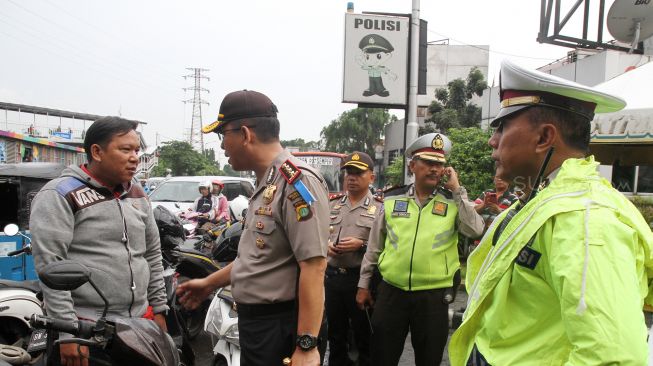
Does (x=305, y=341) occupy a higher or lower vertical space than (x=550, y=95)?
lower

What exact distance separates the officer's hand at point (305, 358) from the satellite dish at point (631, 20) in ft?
21.4

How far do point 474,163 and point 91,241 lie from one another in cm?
889

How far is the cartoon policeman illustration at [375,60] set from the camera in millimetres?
9914

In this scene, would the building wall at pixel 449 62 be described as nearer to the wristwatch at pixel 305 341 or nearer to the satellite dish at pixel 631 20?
the satellite dish at pixel 631 20

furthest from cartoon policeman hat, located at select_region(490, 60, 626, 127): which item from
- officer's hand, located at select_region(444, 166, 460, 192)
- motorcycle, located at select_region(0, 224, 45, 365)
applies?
motorcycle, located at select_region(0, 224, 45, 365)

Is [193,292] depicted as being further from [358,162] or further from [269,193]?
[358,162]

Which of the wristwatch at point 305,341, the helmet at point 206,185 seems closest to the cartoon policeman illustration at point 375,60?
the helmet at point 206,185

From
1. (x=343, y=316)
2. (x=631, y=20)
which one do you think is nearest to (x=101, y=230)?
(x=343, y=316)

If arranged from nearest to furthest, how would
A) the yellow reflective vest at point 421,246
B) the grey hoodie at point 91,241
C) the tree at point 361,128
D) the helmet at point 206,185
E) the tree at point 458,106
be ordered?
the grey hoodie at point 91,241
the yellow reflective vest at point 421,246
the helmet at point 206,185
the tree at point 458,106
the tree at point 361,128

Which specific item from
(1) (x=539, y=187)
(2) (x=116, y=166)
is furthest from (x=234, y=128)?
(1) (x=539, y=187)

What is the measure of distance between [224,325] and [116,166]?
1.34 metres

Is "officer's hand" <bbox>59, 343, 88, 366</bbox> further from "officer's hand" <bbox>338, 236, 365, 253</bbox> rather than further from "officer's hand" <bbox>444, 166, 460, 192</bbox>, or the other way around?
"officer's hand" <bbox>444, 166, 460, 192</bbox>

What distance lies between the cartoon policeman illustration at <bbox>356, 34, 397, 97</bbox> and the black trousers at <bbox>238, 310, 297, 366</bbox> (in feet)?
28.4

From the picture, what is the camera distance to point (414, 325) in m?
3.03
